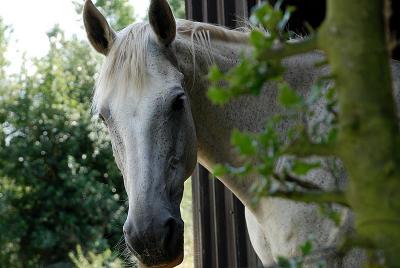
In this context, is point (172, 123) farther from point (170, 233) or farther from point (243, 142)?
point (243, 142)

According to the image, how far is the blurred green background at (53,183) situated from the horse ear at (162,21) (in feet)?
29.7

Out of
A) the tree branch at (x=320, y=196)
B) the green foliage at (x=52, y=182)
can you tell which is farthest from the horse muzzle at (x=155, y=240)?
the green foliage at (x=52, y=182)

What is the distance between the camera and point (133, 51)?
3012mm

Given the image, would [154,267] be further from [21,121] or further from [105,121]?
[21,121]

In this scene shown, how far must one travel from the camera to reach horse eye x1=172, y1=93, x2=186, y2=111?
291 cm

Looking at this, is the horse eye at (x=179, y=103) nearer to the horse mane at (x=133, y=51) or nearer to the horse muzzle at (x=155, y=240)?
the horse mane at (x=133, y=51)

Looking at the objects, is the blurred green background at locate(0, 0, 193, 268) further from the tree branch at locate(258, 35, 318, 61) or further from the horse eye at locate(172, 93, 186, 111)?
the tree branch at locate(258, 35, 318, 61)

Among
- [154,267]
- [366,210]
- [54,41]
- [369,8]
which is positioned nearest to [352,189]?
[366,210]

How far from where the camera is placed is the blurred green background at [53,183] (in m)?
12.6

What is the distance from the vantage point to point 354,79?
3.47 ft

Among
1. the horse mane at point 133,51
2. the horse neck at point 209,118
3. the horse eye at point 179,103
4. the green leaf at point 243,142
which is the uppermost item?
the green leaf at point 243,142

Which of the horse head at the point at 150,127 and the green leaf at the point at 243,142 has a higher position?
the green leaf at the point at 243,142

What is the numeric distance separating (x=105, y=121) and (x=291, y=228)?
33.2 inches

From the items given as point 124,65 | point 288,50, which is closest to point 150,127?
point 124,65
